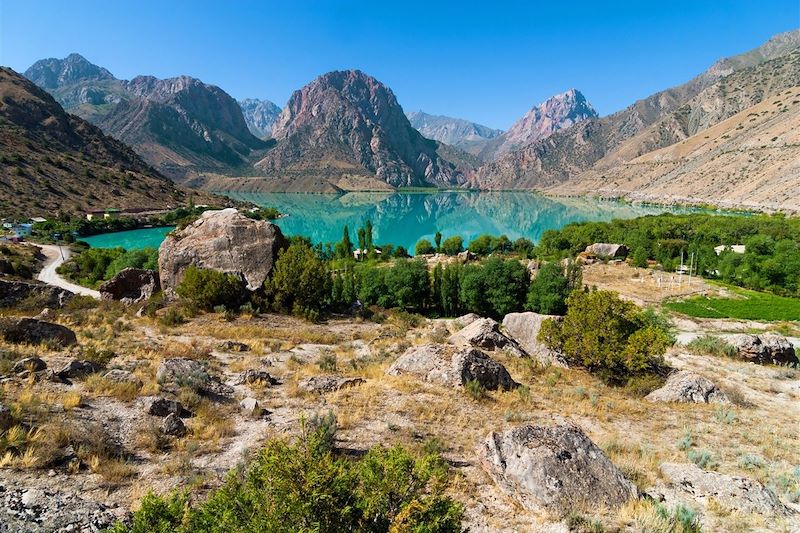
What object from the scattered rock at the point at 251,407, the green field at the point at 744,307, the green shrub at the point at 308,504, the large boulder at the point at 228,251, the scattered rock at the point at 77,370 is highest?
the large boulder at the point at 228,251

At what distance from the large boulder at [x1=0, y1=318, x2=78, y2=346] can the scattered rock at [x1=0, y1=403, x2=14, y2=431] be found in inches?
318

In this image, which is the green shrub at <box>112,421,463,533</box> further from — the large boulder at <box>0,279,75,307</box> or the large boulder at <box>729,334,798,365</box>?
the large boulder at <box>729,334,798,365</box>

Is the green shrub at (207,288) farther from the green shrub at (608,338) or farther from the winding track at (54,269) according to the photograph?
the winding track at (54,269)

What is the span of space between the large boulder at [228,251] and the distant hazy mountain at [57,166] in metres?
109

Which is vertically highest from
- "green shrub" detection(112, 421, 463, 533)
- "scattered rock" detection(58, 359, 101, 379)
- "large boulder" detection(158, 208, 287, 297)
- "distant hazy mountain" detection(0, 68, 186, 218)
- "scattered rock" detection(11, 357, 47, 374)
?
"distant hazy mountain" detection(0, 68, 186, 218)

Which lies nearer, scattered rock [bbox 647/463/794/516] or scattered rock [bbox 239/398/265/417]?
scattered rock [bbox 647/463/794/516]

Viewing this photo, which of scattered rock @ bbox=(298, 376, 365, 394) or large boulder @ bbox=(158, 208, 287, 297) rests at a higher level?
large boulder @ bbox=(158, 208, 287, 297)

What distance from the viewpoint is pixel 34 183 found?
11956 cm

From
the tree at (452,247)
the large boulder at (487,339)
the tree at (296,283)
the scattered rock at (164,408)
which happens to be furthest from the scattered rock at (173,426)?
the tree at (452,247)

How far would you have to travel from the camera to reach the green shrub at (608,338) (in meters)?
17.8

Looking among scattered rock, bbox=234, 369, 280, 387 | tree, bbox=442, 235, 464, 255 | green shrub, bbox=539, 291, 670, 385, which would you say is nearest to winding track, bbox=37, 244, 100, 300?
scattered rock, bbox=234, 369, 280, 387

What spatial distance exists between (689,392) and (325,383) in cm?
1405

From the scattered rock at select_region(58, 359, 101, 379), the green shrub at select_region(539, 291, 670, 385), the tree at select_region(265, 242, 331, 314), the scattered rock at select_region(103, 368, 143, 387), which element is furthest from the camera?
the tree at select_region(265, 242, 331, 314)

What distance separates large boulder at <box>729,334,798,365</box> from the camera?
981 inches
